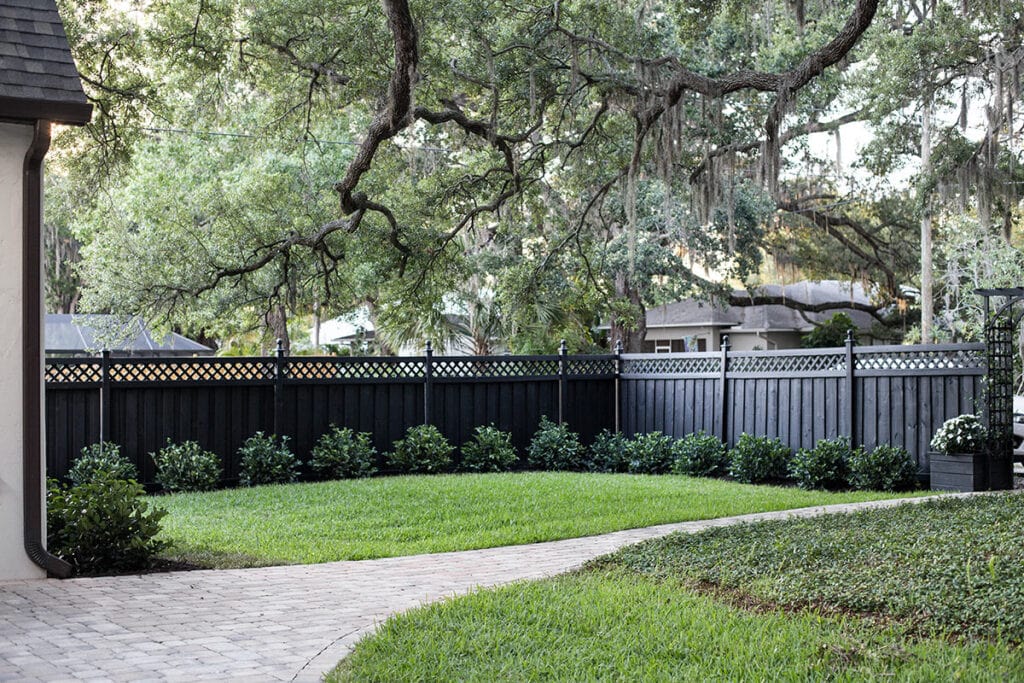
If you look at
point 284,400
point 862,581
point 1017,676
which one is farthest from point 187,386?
point 1017,676

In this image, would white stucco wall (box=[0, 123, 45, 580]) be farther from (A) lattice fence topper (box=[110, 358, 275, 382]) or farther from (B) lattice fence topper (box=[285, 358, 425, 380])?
(B) lattice fence topper (box=[285, 358, 425, 380])

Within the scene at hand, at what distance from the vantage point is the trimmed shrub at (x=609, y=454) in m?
14.9

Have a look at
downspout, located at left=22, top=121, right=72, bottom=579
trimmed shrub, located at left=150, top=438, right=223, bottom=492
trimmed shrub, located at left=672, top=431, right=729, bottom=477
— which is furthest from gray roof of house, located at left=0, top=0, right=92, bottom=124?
trimmed shrub, located at left=672, top=431, right=729, bottom=477

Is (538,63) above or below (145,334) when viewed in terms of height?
above

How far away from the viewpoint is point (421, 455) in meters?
13.9

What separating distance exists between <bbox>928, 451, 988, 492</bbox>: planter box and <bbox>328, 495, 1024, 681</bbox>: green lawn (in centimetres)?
405

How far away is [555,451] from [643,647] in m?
9.91

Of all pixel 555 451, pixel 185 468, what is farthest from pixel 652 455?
pixel 185 468

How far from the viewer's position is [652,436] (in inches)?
580

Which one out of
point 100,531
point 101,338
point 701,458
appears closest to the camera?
point 100,531

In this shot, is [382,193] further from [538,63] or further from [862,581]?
[862,581]

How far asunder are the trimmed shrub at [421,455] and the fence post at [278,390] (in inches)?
60.0

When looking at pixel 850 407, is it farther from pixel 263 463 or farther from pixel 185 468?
pixel 185 468

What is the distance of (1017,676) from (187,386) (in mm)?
10384
